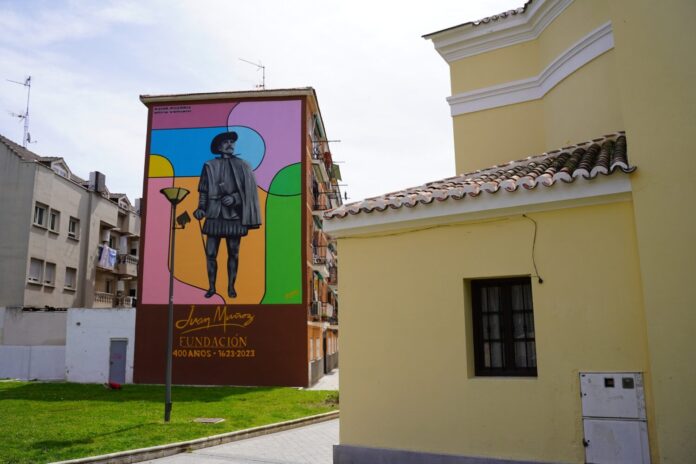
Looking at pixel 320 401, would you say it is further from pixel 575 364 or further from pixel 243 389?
pixel 575 364

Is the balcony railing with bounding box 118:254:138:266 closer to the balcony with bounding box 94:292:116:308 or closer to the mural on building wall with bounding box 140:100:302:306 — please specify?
the balcony with bounding box 94:292:116:308

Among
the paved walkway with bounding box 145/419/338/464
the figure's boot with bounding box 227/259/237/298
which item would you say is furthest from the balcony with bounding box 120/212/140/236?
the paved walkway with bounding box 145/419/338/464

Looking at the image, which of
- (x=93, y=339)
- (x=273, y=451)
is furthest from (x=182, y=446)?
(x=93, y=339)

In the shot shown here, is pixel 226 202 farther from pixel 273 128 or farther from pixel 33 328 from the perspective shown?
pixel 33 328

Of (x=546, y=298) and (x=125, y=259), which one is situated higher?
(x=125, y=259)

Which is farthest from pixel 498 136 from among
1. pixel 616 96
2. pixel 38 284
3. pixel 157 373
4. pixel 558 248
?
pixel 38 284

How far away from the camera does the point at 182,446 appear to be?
11.0 m

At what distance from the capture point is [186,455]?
10.6 m

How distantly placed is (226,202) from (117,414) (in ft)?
45.2

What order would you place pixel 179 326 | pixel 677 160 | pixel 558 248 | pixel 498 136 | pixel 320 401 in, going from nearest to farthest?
1. pixel 677 160
2. pixel 558 248
3. pixel 498 136
4. pixel 320 401
5. pixel 179 326

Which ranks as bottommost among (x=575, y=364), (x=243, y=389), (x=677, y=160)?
(x=243, y=389)

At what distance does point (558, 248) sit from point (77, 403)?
15741 millimetres

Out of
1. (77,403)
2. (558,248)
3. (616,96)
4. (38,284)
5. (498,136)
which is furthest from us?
(38,284)

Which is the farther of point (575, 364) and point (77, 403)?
point (77, 403)
